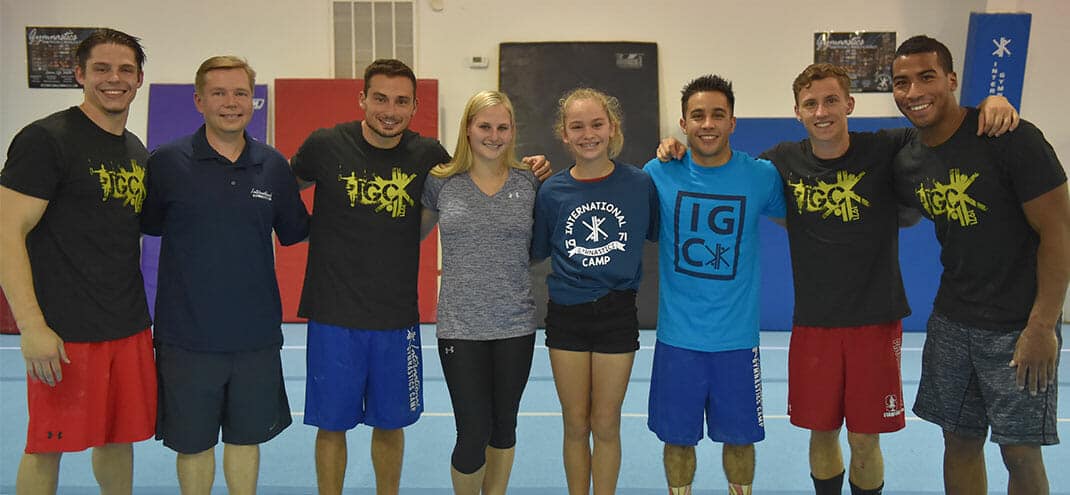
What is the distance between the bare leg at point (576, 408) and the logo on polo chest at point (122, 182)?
1.69 meters

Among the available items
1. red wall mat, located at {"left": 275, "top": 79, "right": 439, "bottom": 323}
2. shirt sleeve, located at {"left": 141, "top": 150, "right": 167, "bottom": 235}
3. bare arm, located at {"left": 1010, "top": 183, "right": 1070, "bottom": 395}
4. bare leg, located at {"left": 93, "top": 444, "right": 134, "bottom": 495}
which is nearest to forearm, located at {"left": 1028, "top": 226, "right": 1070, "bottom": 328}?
bare arm, located at {"left": 1010, "top": 183, "right": 1070, "bottom": 395}

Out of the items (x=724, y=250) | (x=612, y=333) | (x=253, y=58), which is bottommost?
(x=612, y=333)

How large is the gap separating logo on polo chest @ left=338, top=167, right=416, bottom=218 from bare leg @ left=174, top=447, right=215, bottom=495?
114 centimetres

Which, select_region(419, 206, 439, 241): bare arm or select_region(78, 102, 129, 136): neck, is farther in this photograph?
select_region(419, 206, 439, 241): bare arm

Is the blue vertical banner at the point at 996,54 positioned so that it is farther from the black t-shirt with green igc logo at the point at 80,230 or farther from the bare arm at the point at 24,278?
the bare arm at the point at 24,278

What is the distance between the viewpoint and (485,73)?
7.54m

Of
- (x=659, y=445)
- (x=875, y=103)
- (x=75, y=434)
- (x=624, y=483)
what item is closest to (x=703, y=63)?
(x=875, y=103)

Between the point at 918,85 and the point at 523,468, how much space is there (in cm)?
263

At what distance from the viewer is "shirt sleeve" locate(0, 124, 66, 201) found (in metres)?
2.53

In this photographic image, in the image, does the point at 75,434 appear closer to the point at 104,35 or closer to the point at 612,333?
the point at 104,35

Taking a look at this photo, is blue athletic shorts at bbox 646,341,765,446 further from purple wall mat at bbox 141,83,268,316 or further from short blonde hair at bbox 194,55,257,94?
purple wall mat at bbox 141,83,268,316

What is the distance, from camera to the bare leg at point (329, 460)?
298 cm

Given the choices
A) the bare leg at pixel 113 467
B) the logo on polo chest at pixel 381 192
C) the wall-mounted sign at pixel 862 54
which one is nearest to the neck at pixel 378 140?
the logo on polo chest at pixel 381 192

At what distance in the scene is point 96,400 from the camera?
2674 mm
